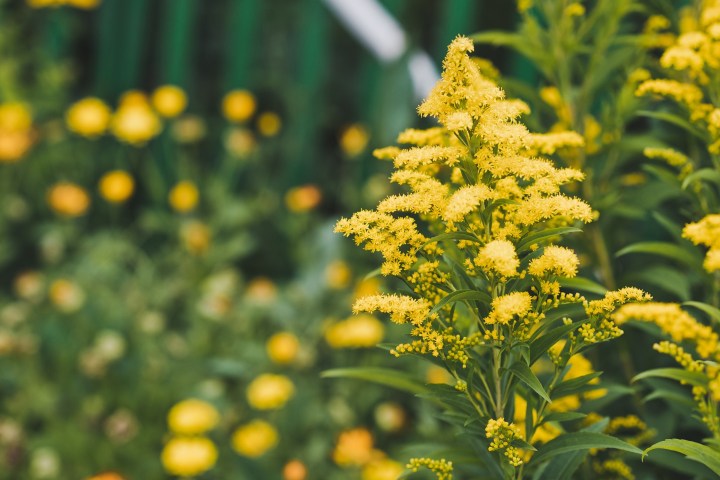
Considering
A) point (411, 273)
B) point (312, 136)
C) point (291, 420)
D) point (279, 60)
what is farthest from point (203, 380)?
point (411, 273)

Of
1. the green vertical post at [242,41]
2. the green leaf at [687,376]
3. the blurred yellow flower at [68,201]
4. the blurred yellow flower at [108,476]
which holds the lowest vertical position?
the blurred yellow flower at [108,476]

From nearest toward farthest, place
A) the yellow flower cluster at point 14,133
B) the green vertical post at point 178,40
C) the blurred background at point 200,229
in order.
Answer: the blurred background at point 200,229 → the yellow flower cluster at point 14,133 → the green vertical post at point 178,40

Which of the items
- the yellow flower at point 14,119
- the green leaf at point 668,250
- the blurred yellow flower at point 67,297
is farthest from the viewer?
the yellow flower at point 14,119

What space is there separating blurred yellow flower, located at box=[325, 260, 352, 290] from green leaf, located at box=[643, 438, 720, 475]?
191 centimetres

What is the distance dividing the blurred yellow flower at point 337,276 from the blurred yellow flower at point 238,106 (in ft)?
2.41

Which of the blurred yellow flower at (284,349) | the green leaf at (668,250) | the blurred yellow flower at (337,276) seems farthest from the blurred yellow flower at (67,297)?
the green leaf at (668,250)

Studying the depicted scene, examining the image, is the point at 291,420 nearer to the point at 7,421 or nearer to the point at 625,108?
the point at 7,421

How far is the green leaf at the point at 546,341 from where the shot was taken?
2.71 feet

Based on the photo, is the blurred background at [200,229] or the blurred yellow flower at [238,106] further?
the blurred yellow flower at [238,106]

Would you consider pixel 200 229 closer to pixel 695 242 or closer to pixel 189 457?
pixel 189 457

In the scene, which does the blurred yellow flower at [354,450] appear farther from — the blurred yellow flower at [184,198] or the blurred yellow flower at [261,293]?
the blurred yellow flower at [184,198]

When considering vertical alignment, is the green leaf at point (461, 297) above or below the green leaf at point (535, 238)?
below

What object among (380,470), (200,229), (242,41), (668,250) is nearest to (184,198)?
(200,229)

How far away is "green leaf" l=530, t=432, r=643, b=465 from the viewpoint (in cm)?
78
